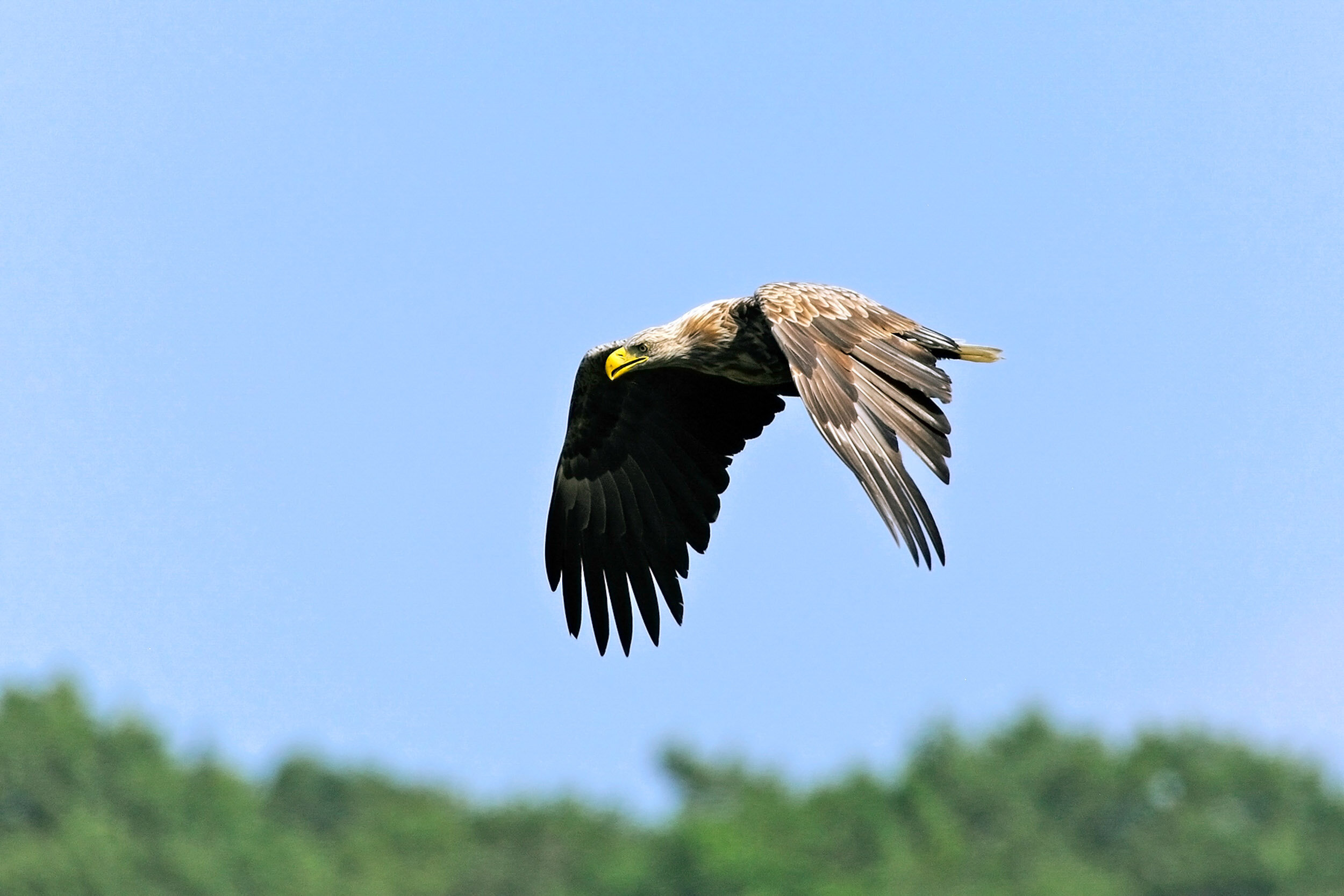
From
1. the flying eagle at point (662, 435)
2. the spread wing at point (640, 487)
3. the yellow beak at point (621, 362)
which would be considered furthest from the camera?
the spread wing at point (640, 487)

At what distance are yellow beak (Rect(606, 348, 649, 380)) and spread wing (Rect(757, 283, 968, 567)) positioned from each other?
1.35 meters

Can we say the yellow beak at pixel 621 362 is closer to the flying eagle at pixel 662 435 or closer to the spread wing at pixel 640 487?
the flying eagle at pixel 662 435

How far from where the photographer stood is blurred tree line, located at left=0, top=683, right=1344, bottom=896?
7219 centimetres

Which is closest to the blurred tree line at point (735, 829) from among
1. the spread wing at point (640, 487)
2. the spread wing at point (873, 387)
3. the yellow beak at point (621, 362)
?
the spread wing at point (640, 487)

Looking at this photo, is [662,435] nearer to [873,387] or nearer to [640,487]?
[640,487]

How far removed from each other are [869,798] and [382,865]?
54.6 feet

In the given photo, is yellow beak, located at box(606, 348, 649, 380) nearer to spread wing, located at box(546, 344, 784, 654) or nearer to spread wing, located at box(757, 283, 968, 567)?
spread wing, located at box(546, 344, 784, 654)

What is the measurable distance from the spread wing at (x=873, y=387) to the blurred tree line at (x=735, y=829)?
5775 centimetres

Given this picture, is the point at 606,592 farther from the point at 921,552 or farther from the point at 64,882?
the point at 64,882

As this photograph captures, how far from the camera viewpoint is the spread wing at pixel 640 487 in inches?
607

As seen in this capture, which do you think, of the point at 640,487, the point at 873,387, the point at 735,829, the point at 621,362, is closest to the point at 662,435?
the point at 640,487

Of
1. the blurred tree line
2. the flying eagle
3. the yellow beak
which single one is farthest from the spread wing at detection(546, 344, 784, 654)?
the blurred tree line

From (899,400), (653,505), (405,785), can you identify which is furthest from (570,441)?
(405,785)

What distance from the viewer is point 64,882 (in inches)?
2721
